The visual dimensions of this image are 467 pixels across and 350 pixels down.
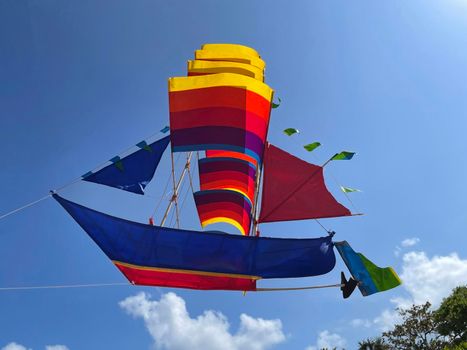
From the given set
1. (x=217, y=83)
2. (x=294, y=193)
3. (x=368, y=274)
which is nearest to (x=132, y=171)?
(x=217, y=83)

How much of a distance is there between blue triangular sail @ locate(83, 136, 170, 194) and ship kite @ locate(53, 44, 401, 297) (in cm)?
3

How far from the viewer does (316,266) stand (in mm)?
8156

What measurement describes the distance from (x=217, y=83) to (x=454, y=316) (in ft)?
87.0

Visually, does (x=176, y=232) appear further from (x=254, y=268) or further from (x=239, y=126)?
(x=239, y=126)

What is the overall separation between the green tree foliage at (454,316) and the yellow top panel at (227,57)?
966 inches

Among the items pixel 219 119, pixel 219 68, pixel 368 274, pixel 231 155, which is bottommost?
pixel 368 274

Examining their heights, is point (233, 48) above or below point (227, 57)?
above

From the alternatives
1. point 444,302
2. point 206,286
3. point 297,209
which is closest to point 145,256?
point 206,286

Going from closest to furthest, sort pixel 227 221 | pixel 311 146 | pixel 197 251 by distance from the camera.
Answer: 1. pixel 197 251
2. pixel 311 146
3. pixel 227 221

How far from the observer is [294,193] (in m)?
12.4

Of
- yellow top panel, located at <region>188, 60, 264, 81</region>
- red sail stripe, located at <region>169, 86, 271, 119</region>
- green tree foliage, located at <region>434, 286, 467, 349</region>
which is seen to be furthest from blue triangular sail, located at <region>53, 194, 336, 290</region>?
green tree foliage, located at <region>434, 286, 467, 349</region>

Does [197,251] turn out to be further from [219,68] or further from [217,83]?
[219,68]

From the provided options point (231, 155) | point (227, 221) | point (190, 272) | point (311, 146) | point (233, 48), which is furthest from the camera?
point (231, 155)

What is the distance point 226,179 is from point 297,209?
2631mm
